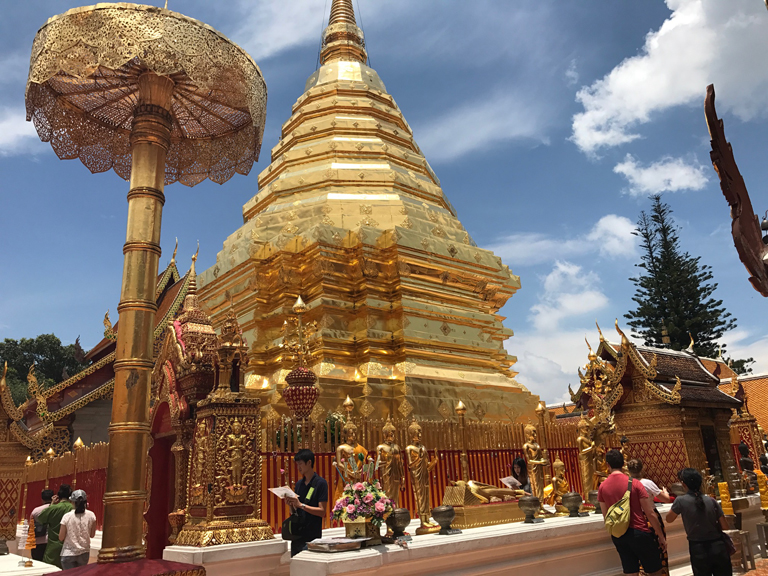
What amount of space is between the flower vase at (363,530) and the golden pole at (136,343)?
1.64 m

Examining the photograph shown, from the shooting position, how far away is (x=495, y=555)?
5223 mm

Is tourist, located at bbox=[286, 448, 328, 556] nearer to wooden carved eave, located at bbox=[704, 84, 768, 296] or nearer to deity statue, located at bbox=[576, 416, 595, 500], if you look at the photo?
wooden carved eave, located at bbox=[704, 84, 768, 296]

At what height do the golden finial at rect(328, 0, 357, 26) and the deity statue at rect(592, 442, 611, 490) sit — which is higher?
the golden finial at rect(328, 0, 357, 26)

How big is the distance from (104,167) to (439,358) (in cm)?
728

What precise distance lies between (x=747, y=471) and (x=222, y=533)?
11429mm

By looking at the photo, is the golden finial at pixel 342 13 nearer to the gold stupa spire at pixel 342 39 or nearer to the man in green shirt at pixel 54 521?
the gold stupa spire at pixel 342 39

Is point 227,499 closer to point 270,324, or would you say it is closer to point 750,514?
point 270,324

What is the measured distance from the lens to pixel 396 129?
15516 millimetres

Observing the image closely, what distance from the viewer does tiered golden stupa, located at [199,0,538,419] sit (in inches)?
424

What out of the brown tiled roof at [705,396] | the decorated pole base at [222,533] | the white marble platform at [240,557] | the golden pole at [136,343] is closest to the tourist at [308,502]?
the white marble platform at [240,557]

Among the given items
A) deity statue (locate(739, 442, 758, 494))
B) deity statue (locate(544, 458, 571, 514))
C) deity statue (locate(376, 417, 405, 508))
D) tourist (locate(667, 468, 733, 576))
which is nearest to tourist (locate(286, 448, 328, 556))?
deity statue (locate(376, 417, 405, 508))

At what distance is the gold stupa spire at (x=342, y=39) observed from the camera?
58.2ft

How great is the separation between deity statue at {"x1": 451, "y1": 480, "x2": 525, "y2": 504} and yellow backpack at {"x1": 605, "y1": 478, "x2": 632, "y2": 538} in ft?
4.38

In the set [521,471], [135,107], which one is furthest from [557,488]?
[135,107]
